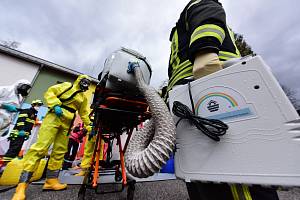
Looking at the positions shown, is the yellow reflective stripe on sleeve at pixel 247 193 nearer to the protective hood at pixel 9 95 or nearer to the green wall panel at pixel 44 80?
the protective hood at pixel 9 95

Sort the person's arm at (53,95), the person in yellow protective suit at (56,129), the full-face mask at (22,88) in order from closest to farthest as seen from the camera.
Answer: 1. the person in yellow protective suit at (56,129)
2. the person's arm at (53,95)
3. the full-face mask at (22,88)

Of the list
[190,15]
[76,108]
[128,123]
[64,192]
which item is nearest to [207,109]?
[190,15]

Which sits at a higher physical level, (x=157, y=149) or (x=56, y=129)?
(x=56, y=129)

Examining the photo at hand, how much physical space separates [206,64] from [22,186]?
166 centimetres

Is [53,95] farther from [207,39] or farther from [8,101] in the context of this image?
[207,39]

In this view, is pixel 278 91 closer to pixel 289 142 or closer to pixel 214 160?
pixel 289 142

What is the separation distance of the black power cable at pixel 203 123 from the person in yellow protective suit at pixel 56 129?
4.73 feet

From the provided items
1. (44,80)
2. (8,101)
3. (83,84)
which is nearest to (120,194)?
(83,84)

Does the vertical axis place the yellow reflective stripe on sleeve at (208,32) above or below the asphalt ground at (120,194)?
above

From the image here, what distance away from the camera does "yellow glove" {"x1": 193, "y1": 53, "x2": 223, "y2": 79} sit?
0.44 metres

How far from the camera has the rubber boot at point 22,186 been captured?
3.59 ft

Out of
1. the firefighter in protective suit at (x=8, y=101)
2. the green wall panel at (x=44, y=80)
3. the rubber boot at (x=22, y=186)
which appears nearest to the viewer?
the rubber boot at (x=22, y=186)

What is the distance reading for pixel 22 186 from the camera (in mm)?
1168

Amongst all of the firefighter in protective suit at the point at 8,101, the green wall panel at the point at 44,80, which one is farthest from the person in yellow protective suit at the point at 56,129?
the green wall panel at the point at 44,80
